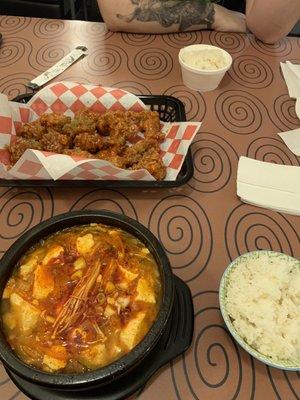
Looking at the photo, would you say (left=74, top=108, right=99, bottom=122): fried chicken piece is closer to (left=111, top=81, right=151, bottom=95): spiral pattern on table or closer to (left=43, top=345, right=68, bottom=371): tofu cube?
(left=111, top=81, right=151, bottom=95): spiral pattern on table

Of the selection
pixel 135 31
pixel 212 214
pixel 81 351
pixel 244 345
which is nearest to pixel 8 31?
pixel 135 31

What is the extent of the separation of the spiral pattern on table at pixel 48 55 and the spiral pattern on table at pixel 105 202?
115 cm

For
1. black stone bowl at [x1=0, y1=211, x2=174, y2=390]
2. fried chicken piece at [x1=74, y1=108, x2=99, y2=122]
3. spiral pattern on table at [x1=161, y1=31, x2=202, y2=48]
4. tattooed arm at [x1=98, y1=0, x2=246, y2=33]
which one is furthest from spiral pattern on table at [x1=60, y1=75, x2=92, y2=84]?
black stone bowl at [x1=0, y1=211, x2=174, y2=390]

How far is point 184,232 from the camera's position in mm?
1460

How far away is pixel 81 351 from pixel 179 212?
763mm

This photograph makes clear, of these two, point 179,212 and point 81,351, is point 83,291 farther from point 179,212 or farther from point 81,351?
point 179,212

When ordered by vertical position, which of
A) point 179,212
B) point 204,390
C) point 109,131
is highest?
point 109,131

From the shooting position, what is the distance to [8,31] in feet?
8.49

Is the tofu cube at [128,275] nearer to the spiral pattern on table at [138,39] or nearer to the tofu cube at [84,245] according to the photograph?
the tofu cube at [84,245]

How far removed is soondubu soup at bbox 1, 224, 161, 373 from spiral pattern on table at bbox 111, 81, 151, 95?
1213 millimetres

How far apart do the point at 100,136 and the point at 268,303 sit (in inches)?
46.9

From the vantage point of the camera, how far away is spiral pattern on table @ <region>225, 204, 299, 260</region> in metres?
1.42

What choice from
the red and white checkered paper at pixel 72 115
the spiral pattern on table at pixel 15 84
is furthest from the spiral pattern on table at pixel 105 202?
the spiral pattern on table at pixel 15 84

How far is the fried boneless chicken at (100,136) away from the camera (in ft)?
5.48
